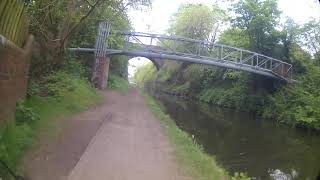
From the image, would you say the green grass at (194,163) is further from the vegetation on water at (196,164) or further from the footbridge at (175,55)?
the footbridge at (175,55)

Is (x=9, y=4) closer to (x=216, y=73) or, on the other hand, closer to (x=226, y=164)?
(x=226, y=164)

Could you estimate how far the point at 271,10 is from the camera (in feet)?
107

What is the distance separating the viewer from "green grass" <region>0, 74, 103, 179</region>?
655cm

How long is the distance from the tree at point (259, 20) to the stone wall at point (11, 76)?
83.0 feet

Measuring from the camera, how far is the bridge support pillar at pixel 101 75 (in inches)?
1093

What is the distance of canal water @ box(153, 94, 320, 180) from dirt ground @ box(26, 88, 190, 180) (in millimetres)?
2533

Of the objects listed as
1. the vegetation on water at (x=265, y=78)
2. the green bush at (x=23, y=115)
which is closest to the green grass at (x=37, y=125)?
the green bush at (x=23, y=115)

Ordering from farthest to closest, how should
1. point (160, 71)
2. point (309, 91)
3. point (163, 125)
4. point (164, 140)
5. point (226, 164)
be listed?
point (160, 71)
point (309, 91)
point (163, 125)
point (226, 164)
point (164, 140)

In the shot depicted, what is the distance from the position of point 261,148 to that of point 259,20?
712 inches

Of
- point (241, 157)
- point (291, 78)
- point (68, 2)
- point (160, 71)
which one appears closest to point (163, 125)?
point (241, 157)

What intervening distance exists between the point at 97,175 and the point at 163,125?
24.6 ft

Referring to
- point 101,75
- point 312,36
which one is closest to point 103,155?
point 101,75

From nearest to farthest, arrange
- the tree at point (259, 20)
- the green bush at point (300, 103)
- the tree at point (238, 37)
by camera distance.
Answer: the green bush at point (300, 103) → the tree at point (259, 20) → the tree at point (238, 37)

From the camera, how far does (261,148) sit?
1585 cm
